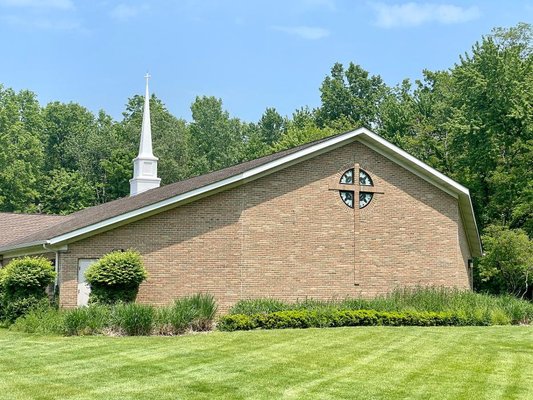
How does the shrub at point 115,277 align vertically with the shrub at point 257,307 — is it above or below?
above

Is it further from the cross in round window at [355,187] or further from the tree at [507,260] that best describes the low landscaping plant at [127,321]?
the tree at [507,260]

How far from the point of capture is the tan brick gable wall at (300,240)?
23.3 meters

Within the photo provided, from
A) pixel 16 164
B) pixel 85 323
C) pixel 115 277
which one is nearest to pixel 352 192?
pixel 115 277

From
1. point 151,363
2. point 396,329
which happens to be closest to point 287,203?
point 396,329

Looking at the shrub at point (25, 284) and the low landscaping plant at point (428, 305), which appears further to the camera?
the low landscaping plant at point (428, 305)

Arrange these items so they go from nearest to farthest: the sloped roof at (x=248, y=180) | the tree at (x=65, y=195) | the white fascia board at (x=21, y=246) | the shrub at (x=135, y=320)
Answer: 1. the shrub at (x=135, y=320)
2. the sloped roof at (x=248, y=180)
3. the white fascia board at (x=21, y=246)
4. the tree at (x=65, y=195)

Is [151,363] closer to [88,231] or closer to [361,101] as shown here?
[88,231]

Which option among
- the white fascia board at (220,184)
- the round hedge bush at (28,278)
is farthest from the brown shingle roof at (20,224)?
the white fascia board at (220,184)

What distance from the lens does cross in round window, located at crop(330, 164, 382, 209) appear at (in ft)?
85.1

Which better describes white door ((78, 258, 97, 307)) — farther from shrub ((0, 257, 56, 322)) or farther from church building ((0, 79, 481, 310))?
shrub ((0, 257, 56, 322))

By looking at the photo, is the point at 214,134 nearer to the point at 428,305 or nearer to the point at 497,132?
the point at 497,132

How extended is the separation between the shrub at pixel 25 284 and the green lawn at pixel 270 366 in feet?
11.3

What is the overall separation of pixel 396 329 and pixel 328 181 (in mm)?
6619

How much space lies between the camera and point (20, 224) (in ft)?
115
